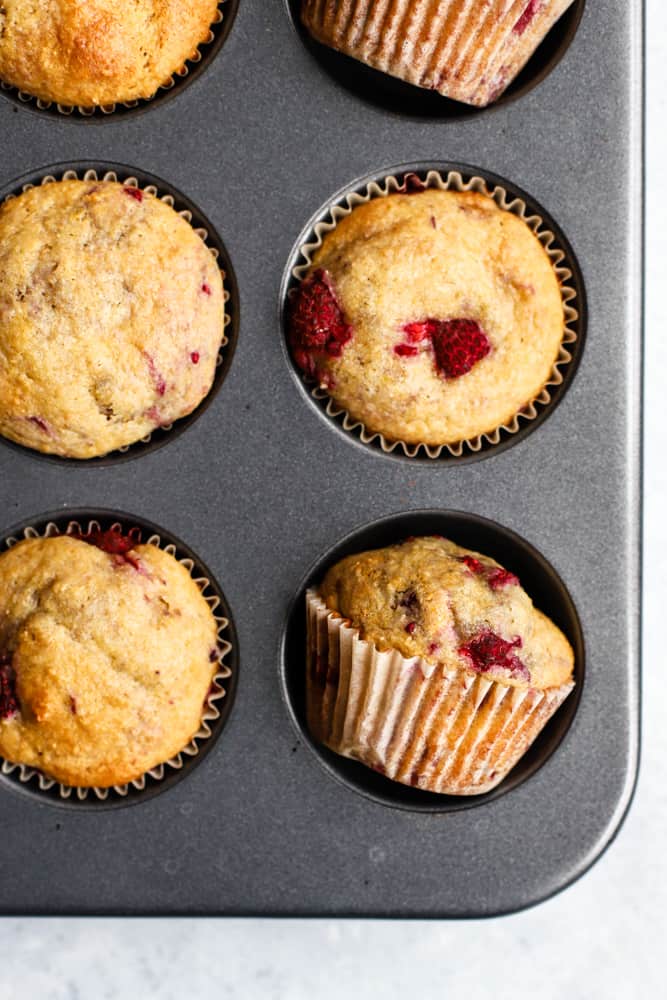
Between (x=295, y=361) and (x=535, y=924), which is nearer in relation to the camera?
(x=295, y=361)

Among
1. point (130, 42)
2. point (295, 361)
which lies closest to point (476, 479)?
point (295, 361)

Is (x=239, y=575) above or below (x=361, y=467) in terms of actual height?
below

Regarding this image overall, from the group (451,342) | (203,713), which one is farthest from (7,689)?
(451,342)

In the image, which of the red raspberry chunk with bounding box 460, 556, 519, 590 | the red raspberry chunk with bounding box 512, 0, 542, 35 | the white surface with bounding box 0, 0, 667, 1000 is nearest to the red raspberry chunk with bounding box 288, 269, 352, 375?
the red raspberry chunk with bounding box 460, 556, 519, 590

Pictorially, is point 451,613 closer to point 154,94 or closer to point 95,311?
point 95,311

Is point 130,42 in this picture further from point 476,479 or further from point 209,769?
point 209,769

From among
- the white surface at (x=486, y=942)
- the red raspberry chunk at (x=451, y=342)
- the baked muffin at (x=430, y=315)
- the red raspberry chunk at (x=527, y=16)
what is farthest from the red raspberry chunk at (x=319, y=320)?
the white surface at (x=486, y=942)

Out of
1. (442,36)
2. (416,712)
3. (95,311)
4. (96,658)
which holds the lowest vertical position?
(96,658)
